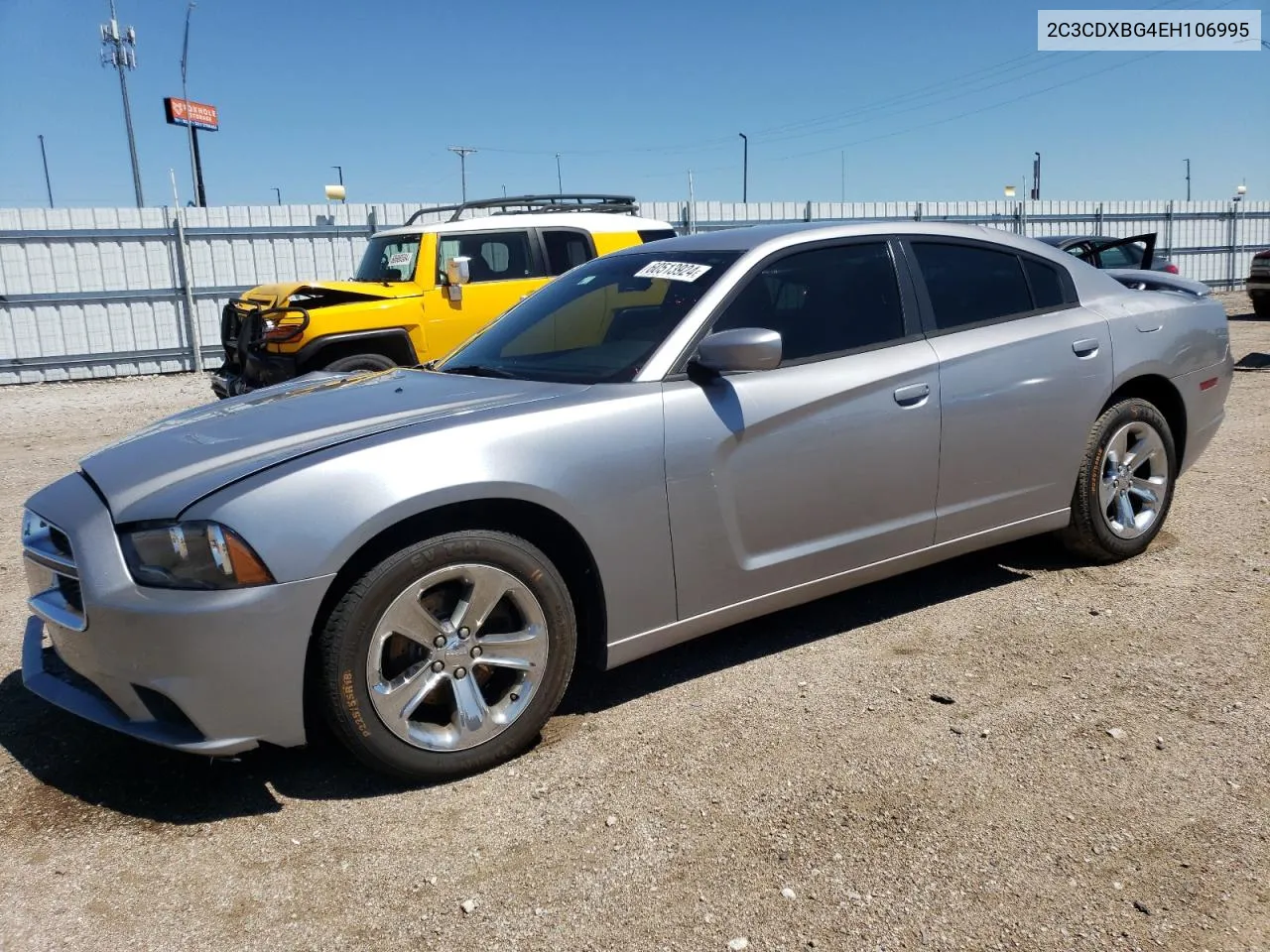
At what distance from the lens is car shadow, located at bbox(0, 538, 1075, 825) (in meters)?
2.96

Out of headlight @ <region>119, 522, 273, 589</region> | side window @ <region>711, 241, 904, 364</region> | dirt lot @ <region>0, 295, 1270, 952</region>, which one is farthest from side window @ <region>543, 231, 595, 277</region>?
headlight @ <region>119, 522, 273, 589</region>

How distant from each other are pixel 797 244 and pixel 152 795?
2813 millimetres

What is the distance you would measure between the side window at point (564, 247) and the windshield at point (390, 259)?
1.19 meters

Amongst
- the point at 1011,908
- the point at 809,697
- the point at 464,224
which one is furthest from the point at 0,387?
the point at 1011,908

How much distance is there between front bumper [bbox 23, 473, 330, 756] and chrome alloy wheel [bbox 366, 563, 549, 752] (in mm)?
232

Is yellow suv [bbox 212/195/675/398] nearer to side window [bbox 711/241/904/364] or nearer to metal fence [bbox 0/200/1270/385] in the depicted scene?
side window [bbox 711/241/904/364]

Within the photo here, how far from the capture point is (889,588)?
4.60m

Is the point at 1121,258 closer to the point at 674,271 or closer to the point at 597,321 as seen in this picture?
the point at 674,271

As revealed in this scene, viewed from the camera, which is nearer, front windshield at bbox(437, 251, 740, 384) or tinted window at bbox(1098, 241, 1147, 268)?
front windshield at bbox(437, 251, 740, 384)

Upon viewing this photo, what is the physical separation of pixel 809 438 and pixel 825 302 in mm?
598

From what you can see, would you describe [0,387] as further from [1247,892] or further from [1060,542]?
[1247,892]

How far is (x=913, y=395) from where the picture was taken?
3803mm

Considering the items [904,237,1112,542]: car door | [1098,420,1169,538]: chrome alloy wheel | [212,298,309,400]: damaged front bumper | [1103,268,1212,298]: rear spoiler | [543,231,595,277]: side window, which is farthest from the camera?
[543,231,595,277]: side window

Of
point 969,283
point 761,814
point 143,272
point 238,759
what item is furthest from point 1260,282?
point 238,759
